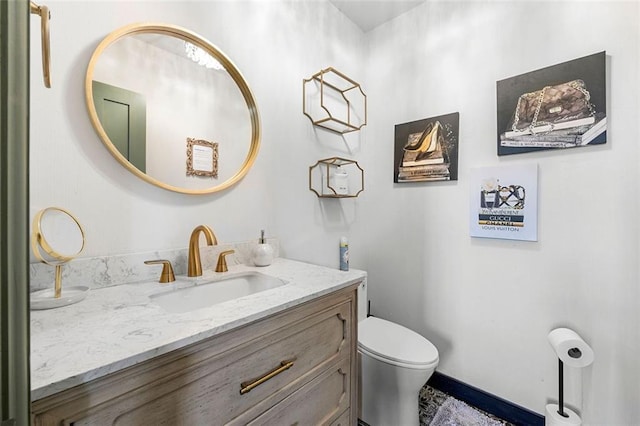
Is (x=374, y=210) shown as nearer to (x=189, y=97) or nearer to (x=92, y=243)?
(x=189, y=97)

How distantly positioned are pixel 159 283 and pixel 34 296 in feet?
1.03

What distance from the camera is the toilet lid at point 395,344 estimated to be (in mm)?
1299

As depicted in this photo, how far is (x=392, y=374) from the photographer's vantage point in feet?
4.31

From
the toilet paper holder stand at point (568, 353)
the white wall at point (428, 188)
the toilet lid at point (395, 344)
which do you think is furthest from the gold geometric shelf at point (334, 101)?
the toilet paper holder stand at point (568, 353)

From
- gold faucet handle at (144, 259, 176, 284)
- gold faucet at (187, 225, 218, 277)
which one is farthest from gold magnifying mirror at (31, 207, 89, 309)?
gold faucet at (187, 225, 218, 277)

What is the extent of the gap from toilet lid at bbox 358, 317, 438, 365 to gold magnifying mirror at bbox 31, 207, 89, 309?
1.23 meters

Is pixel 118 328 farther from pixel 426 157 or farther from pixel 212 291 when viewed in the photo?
pixel 426 157

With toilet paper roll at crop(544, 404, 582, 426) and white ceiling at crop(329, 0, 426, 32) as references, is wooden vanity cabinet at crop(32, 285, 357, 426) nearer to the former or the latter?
toilet paper roll at crop(544, 404, 582, 426)

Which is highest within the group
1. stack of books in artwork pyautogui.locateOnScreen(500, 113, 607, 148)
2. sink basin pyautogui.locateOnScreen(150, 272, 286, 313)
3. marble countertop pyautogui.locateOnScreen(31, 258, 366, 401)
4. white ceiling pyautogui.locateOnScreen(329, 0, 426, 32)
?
white ceiling pyautogui.locateOnScreen(329, 0, 426, 32)

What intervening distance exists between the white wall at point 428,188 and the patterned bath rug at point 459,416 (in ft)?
0.50

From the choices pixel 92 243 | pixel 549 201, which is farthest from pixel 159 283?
pixel 549 201

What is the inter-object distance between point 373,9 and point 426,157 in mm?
1123

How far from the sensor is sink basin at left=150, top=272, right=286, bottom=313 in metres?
0.94

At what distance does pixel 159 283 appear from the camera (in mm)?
981
